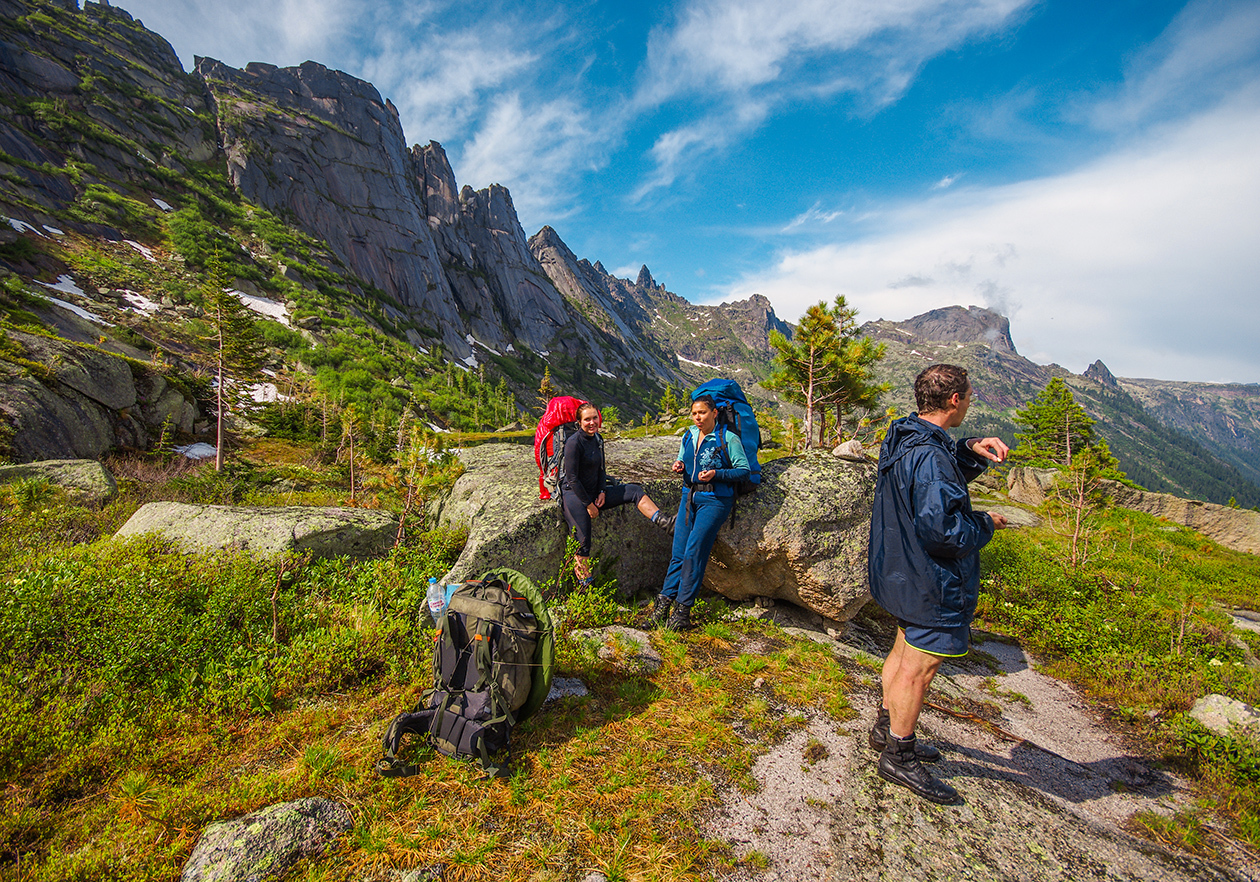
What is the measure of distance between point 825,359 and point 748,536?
876 inches

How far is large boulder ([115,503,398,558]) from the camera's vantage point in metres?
5.77

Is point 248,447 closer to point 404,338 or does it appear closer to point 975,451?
point 975,451

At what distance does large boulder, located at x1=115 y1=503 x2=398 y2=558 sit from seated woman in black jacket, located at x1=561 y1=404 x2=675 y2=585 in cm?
294

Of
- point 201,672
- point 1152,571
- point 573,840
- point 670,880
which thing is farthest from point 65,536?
point 1152,571

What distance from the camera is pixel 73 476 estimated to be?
7.86 metres

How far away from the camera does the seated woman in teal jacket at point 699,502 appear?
18.0 feet

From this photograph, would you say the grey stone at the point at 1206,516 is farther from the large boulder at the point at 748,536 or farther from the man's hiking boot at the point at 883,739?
the man's hiking boot at the point at 883,739

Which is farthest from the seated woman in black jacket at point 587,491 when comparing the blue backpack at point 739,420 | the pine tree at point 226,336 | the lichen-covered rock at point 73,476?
the pine tree at point 226,336

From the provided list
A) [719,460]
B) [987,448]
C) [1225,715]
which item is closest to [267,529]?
[719,460]

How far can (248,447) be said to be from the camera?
20.9 meters

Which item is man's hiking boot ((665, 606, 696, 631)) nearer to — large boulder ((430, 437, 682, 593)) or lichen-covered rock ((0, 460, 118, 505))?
large boulder ((430, 437, 682, 593))

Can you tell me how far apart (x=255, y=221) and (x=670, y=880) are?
11761 centimetres

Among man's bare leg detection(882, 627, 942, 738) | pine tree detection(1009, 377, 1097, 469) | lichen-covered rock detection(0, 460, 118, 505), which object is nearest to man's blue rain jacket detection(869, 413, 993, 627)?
man's bare leg detection(882, 627, 942, 738)

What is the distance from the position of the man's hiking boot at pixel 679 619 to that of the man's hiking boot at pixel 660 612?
14cm
